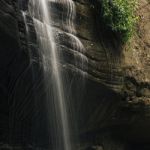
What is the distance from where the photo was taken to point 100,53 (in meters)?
8.54

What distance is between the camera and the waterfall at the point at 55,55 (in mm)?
7702

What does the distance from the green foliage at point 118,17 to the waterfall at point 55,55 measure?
68 cm

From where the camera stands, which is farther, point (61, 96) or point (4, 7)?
point (61, 96)

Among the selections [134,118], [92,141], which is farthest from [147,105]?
[92,141]

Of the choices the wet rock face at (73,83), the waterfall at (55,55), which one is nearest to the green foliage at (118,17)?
the wet rock face at (73,83)

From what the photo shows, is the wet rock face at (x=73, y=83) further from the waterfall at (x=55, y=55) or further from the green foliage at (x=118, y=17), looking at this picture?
the green foliage at (x=118, y=17)

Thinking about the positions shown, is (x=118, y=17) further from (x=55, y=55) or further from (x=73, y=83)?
(x=55, y=55)

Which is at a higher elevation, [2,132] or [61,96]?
[61,96]

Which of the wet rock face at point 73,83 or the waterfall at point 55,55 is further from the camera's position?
the waterfall at point 55,55

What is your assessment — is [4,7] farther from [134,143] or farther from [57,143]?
[134,143]

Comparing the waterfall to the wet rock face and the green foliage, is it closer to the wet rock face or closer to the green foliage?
the wet rock face

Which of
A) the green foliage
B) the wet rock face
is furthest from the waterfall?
the green foliage

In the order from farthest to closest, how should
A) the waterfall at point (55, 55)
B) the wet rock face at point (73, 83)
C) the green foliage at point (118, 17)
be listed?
the green foliage at point (118, 17), the waterfall at point (55, 55), the wet rock face at point (73, 83)

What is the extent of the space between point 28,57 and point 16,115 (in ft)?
3.73
